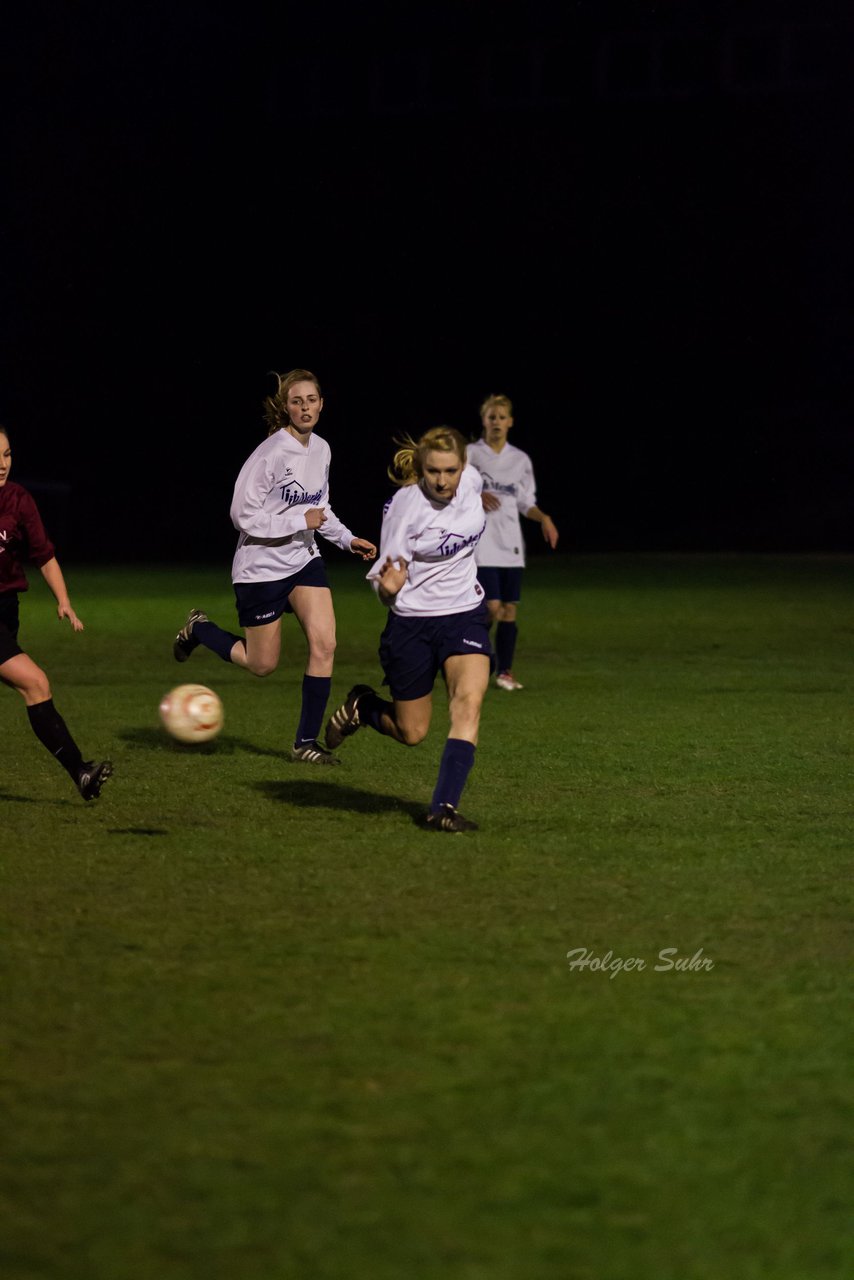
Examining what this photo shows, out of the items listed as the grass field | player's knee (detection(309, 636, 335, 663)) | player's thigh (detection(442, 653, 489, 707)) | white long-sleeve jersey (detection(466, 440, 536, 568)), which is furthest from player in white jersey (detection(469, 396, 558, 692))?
player's thigh (detection(442, 653, 489, 707))

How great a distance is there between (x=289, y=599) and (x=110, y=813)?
2239 millimetres

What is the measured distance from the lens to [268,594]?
991cm

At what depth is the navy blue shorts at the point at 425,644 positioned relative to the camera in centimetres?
786

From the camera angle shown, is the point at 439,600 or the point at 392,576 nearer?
the point at 392,576

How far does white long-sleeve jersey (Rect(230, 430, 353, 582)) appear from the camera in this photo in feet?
32.0

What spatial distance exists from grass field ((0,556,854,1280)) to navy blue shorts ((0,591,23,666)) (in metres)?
0.76

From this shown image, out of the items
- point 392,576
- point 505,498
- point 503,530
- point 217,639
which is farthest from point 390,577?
point 505,498

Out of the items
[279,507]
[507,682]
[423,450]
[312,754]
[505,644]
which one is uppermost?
[423,450]

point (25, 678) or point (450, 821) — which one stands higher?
point (25, 678)

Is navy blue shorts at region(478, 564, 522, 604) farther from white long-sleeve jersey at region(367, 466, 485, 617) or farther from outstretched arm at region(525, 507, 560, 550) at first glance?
white long-sleeve jersey at region(367, 466, 485, 617)

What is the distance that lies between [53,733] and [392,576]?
195 cm

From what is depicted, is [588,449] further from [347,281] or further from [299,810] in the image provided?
[299,810]

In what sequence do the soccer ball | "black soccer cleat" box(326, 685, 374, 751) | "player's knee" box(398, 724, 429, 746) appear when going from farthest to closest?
the soccer ball, "black soccer cleat" box(326, 685, 374, 751), "player's knee" box(398, 724, 429, 746)

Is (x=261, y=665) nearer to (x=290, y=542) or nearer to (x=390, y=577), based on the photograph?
(x=290, y=542)
